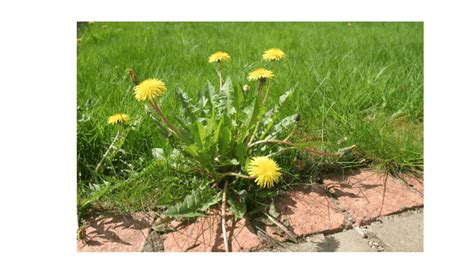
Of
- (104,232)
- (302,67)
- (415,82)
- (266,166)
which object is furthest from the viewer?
(302,67)

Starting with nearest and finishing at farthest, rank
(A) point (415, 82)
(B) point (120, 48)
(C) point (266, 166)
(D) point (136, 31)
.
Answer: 1. (C) point (266, 166)
2. (A) point (415, 82)
3. (B) point (120, 48)
4. (D) point (136, 31)

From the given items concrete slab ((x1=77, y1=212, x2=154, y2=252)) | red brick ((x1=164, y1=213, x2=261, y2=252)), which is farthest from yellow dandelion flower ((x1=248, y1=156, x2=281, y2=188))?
concrete slab ((x1=77, y1=212, x2=154, y2=252))

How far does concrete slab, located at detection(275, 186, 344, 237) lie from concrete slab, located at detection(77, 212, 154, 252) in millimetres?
514

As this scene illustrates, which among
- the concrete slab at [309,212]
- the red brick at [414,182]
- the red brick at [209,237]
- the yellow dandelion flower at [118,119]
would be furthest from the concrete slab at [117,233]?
the red brick at [414,182]

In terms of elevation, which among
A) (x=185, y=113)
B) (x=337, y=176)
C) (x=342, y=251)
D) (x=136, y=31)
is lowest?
(x=342, y=251)

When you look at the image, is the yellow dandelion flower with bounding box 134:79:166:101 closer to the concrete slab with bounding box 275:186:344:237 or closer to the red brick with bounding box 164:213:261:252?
the red brick with bounding box 164:213:261:252

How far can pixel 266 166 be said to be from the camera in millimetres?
1372

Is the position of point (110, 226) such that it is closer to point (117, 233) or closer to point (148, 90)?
point (117, 233)

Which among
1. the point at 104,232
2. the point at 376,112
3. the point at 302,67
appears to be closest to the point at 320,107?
the point at 376,112

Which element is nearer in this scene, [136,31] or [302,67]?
[302,67]

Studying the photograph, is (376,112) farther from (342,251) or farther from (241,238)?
(241,238)

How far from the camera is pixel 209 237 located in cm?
143

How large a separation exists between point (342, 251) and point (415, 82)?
1458 millimetres

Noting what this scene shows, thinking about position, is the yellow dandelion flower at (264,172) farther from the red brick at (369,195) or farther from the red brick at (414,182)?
the red brick at (414,182)
